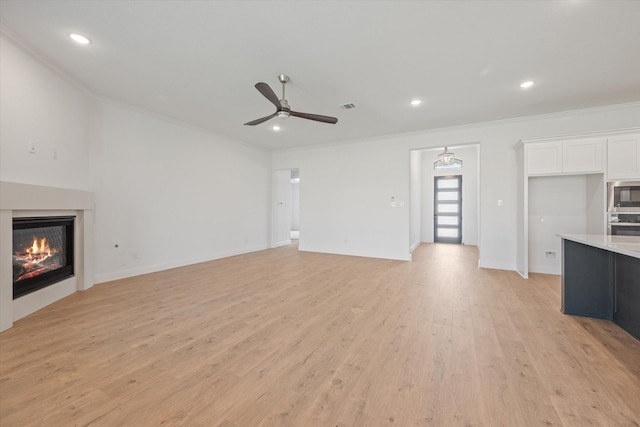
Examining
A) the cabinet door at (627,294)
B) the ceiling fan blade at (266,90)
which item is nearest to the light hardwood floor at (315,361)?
the cabinet door at (627,294)

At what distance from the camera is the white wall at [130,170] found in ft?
9.48

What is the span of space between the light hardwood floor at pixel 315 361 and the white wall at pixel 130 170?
1202 millimetres

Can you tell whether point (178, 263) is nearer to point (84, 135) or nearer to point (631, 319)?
point (84, 135)

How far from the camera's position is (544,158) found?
14.1 feet

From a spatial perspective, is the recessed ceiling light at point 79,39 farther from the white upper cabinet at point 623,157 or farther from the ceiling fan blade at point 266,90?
the white upper cabinet at point 623,157

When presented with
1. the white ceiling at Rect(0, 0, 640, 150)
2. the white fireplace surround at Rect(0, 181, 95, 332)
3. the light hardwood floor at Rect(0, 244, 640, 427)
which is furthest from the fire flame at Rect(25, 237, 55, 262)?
the white ceiling at Rect(0, 0, 640, 150)

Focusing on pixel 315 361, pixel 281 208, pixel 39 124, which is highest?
pixel 39 124

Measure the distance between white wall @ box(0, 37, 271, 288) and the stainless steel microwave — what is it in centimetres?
699

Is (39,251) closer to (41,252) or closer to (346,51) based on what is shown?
(41,252)

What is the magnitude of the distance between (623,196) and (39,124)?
7.91 metres

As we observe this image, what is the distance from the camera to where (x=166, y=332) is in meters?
2.46

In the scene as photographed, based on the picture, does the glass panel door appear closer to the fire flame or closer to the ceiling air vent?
the ceiling air vent

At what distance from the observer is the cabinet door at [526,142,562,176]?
4.20m

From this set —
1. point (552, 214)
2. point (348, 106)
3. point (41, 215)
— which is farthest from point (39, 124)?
point (552, 214)
